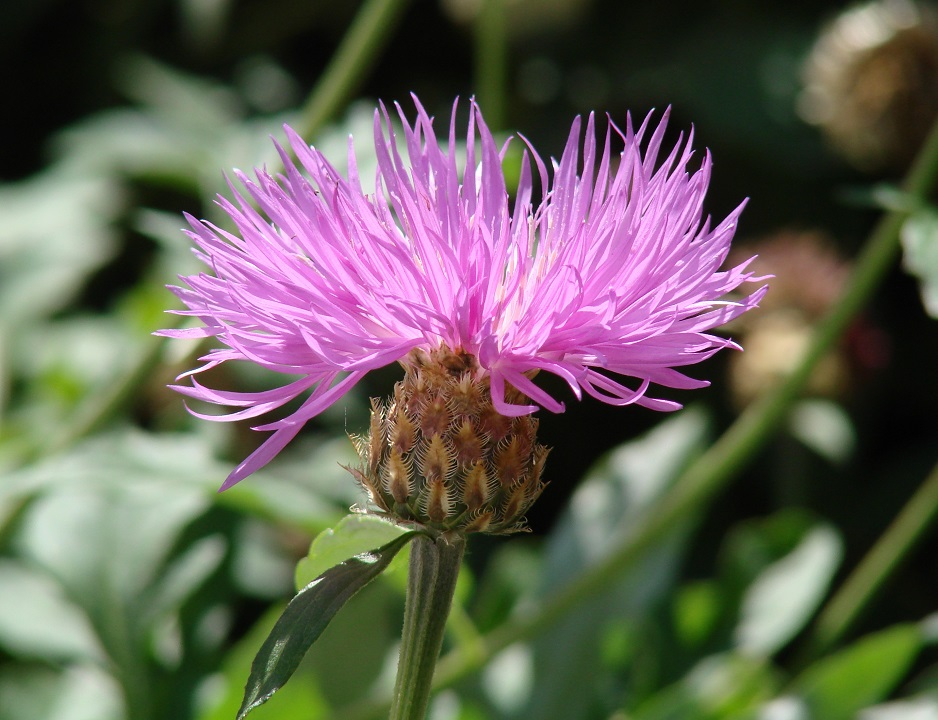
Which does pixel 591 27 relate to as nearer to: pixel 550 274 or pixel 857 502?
pixel 857 502

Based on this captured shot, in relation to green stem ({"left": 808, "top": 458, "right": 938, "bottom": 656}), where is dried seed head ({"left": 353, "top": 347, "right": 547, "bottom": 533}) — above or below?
above

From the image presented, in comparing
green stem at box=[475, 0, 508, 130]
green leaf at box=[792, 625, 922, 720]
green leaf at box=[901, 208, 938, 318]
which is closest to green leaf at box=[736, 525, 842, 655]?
green leaf at box=[792, 625, 922, 720]

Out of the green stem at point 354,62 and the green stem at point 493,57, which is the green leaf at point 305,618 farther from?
the green stem at point 493,57

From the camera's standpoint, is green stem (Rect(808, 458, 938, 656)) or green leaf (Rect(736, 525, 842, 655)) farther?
green leaf (Rect(736, 525, 842, 655))

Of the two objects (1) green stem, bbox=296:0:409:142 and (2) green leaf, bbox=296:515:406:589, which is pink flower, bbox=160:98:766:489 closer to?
(2) green leaf, bbox=296:515:406:589

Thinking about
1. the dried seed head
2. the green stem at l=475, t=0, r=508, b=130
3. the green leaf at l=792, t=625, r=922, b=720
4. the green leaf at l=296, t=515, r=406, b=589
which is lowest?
the green leaf at l=792, t=625, r=922, b=720

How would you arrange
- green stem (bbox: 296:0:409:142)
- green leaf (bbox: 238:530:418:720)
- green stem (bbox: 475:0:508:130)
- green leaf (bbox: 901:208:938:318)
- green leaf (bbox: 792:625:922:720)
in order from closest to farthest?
1. green leaf (bbox: 238:530:418:720)
2. green leaf (bbox: 901:208:938:318)
3. green leaf (bbox: 792:625:922:720)
4. green stem (bbox: 296:0:409:142)
5. green stem (bbox: 475:0:508:130)

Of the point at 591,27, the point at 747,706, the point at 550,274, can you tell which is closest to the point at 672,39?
the point at 591,27

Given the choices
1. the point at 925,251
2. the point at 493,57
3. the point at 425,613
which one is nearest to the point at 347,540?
the point at 425,613
